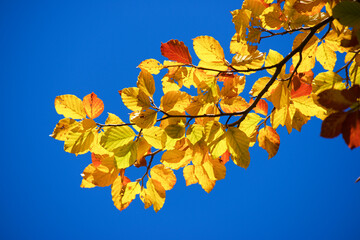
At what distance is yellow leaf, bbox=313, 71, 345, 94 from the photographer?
414 millimetres

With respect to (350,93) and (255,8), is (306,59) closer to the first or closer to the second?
(255,8)

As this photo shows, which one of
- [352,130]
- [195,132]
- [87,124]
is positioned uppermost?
[87,124]

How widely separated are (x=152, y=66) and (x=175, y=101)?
87 millimetres

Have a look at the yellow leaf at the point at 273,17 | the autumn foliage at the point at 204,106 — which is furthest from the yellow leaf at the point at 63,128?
the yellow leaf at the point at 273,17

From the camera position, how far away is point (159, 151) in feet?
1.59

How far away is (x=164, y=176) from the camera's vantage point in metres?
0.48

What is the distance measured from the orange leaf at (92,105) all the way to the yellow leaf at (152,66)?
106mm

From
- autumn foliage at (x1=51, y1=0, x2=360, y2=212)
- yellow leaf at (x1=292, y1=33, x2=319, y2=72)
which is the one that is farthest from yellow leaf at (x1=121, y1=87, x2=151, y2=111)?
yellow leaf at (x1=292, y1=33, x2=319, y2=72)

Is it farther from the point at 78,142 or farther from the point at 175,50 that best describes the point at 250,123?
the point at 78,142

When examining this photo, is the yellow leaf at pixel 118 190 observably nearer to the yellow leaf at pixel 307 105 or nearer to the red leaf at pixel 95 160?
the red leaf at pixel 95 160

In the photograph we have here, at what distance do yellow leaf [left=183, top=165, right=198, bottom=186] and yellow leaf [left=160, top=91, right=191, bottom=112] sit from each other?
5.2 inches

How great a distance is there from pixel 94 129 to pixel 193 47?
23 centimetres

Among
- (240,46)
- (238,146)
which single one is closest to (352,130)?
(238,146)

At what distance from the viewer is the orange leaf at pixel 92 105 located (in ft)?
1.42
